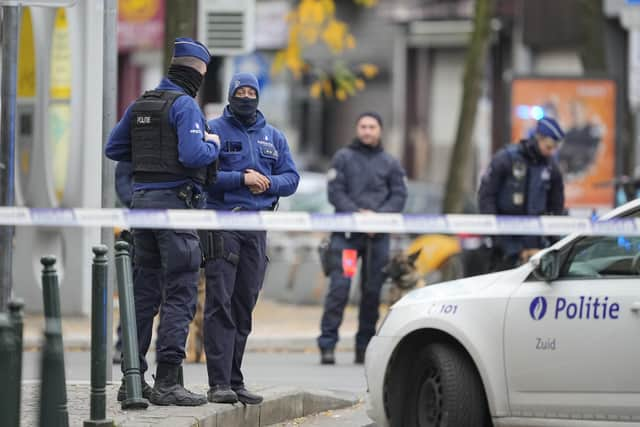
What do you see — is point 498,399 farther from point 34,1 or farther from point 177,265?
point 34,1

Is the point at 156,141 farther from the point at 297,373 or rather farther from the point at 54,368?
the point at 297,373

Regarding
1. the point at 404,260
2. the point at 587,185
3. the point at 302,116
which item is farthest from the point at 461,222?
the point at 302,116

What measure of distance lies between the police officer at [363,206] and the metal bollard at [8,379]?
6.95m

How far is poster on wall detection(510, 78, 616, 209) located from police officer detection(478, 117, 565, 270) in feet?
24.2

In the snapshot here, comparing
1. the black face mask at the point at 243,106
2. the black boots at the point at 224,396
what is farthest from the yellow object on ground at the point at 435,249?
the black boots at the point at 224,396

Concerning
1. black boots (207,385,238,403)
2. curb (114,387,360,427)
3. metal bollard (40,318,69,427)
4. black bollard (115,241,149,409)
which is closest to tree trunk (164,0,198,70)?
curb (114,387,360,427)

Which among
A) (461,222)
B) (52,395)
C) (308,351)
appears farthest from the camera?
(308,351)

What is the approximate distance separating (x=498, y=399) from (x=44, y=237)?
9798 mm

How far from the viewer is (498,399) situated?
26.5 ft

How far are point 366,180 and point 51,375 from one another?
6.83 metres

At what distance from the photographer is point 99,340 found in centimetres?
789

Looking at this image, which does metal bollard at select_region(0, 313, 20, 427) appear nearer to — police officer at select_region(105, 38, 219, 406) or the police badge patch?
police officer at select_region(105, 38, 219, 406)

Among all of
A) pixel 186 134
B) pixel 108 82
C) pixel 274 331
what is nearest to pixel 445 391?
pixel 186 134

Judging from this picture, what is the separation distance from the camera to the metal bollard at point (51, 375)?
6.58m
